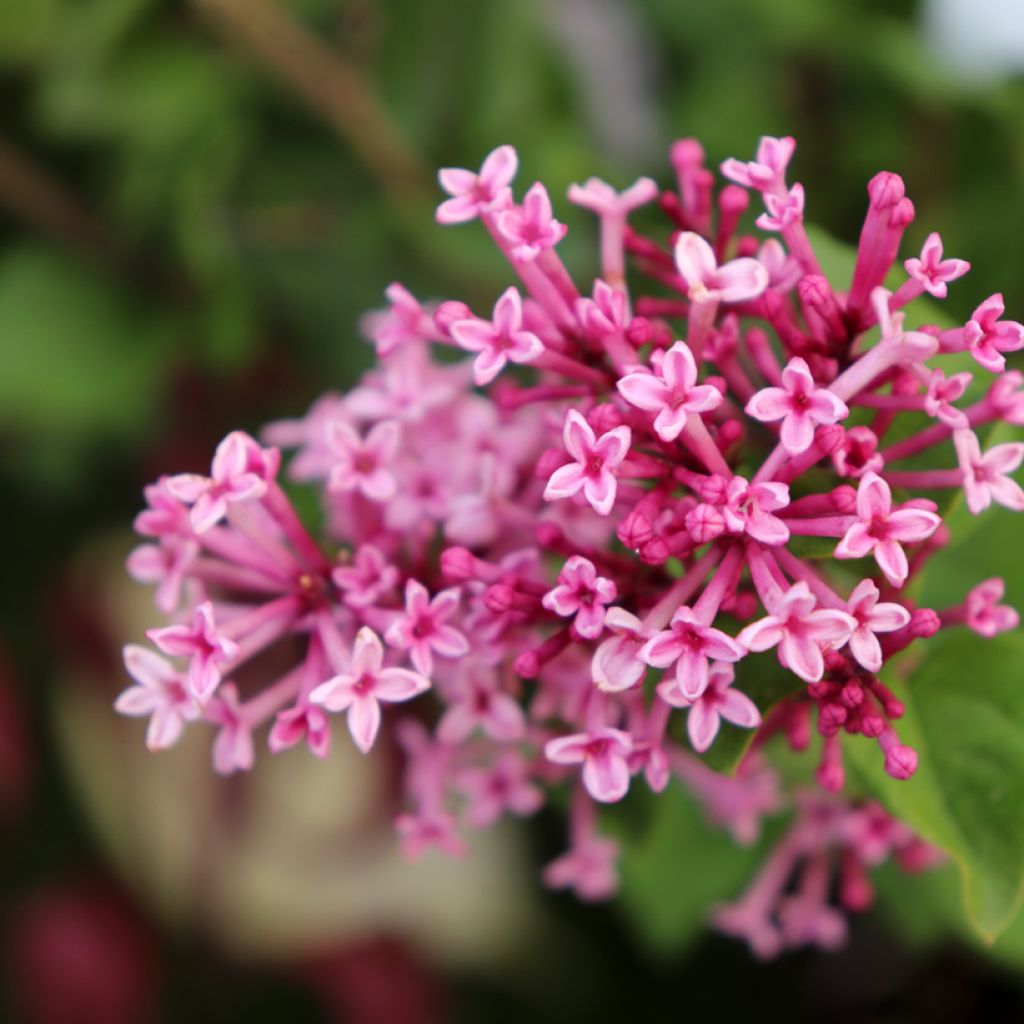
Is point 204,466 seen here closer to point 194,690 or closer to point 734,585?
point 194,690

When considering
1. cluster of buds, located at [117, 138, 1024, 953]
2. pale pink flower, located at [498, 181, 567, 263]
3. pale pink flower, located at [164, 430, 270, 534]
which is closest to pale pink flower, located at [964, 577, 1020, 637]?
cluster of buds, located at [117, 138, 1024, 953]

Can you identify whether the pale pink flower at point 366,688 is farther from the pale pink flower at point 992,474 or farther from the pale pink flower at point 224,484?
the pale pink flower at point 992,474

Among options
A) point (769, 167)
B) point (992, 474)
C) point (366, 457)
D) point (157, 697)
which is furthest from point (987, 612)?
point (157, 697)

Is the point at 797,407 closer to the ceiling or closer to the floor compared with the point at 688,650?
closer to the ceiling

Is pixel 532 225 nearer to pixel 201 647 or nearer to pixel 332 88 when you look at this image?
pixel 201 647

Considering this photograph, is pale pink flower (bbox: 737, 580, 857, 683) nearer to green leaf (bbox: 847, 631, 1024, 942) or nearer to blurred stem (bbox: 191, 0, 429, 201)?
green leaf (bbox: 847, 631, 1024, 942)

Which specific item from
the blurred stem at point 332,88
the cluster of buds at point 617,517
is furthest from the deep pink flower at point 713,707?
the blurred stem at point 332,88
